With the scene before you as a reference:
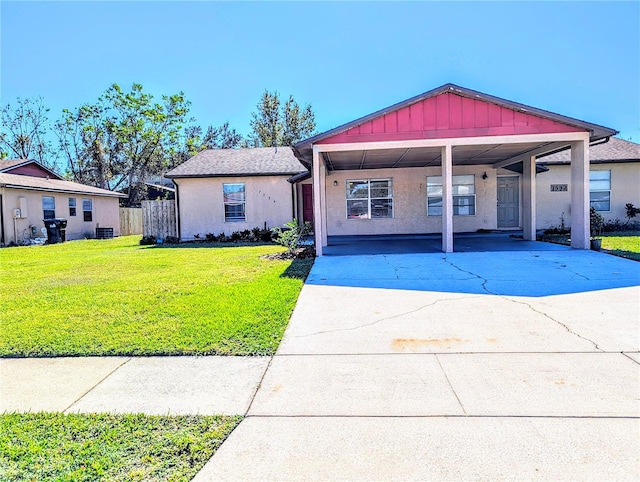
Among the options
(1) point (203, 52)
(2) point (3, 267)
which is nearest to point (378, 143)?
(2) point (3, 267)

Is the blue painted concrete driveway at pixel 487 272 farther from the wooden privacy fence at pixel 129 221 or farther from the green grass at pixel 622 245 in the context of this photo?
the wooden privacy fence at pixel 129 221

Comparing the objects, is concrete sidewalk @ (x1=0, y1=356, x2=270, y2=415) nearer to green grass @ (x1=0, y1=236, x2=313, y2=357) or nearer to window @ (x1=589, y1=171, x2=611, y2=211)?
green grass @ (x1=0, y1=236, x2=313, y2=357)

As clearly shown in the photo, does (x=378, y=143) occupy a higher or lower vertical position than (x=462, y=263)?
higher

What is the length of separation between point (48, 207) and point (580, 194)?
2299 centimetres

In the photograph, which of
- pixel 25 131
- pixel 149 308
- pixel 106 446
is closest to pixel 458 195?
pixel 149 308

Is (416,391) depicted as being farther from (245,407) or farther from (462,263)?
(462,263)

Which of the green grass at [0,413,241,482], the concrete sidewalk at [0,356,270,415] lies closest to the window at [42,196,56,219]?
the concrete sidewalk at [0,356,270,415]

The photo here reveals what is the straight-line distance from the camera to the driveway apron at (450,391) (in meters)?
2.38

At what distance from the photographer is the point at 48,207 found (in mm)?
20906

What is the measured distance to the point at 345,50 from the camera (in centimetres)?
1767

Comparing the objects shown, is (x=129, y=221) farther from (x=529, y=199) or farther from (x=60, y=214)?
(x=529, y=199)

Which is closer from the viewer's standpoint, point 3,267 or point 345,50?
point 3,267

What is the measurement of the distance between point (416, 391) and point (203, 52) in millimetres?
21173

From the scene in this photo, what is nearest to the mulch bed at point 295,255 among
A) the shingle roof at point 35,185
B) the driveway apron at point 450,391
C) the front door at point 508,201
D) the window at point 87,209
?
the driveway apron at point 450,391
